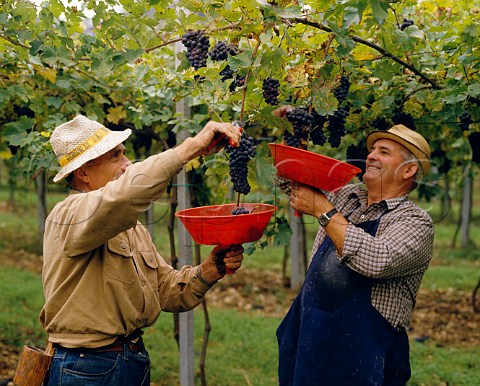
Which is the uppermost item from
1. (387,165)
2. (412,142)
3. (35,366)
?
(412,142)

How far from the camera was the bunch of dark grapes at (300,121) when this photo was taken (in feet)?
8.94

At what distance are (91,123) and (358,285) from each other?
138 cm

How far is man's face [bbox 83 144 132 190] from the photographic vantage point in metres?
2.58

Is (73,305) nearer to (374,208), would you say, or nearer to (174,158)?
(174,158)

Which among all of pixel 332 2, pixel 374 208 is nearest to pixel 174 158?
pixel 332 2

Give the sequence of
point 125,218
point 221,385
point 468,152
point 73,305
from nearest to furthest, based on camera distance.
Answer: point 125,218 → point 73,305 → point 221,385 → point 468,152

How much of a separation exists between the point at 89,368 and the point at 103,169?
2.69ft

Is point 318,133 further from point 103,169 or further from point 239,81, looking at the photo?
point 103,169

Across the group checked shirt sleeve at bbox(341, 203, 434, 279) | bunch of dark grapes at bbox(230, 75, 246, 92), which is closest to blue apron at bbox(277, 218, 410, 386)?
checked shirt sleeve at bbox(341, 203, 434, 279)

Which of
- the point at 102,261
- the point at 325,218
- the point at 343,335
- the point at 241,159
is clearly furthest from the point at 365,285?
the point at 102,261

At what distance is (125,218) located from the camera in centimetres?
221

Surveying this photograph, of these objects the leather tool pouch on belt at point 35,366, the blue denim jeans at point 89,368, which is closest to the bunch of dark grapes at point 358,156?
the blue denim jeans at point 89,368

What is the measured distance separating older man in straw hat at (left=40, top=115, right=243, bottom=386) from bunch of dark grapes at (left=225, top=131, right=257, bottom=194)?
0.07 meters

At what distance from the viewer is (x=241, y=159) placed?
2.36m
